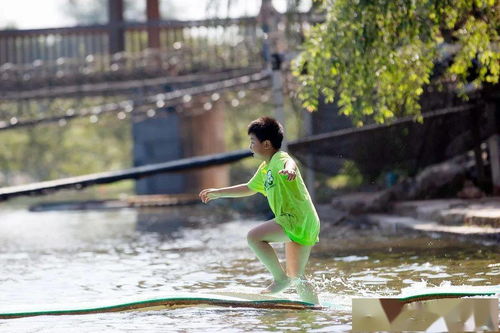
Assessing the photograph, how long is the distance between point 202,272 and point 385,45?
3.04 metres

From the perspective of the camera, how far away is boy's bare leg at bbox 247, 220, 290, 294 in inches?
303

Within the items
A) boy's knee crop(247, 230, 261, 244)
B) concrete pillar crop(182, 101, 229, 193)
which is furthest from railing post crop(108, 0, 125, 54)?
boy's knee crop(247, 230, 261, 244)

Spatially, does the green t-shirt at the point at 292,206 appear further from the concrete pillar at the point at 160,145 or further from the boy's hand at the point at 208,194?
the concrete pillar at the point at 160,145

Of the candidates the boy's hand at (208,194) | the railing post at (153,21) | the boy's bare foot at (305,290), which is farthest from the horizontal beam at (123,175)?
the railing post at (153,21)

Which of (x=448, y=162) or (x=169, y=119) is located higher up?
(x=169, y=119)

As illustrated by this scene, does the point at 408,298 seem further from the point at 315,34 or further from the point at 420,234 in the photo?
the point at 420,234

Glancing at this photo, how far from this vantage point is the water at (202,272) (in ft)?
23.2

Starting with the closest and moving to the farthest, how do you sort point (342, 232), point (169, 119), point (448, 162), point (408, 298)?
1. point (408, 298)
2. point (342, 232)
3. point (448, 162)
4. point (169, 119)

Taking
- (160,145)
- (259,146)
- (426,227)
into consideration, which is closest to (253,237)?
(259,146)

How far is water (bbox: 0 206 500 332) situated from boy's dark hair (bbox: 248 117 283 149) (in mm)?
1150

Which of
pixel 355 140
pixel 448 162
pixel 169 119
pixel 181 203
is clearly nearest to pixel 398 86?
pixel 355 140

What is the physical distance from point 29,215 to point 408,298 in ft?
65.5

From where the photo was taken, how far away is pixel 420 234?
1352 centimetres

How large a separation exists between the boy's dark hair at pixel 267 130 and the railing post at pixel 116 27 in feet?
65.3
